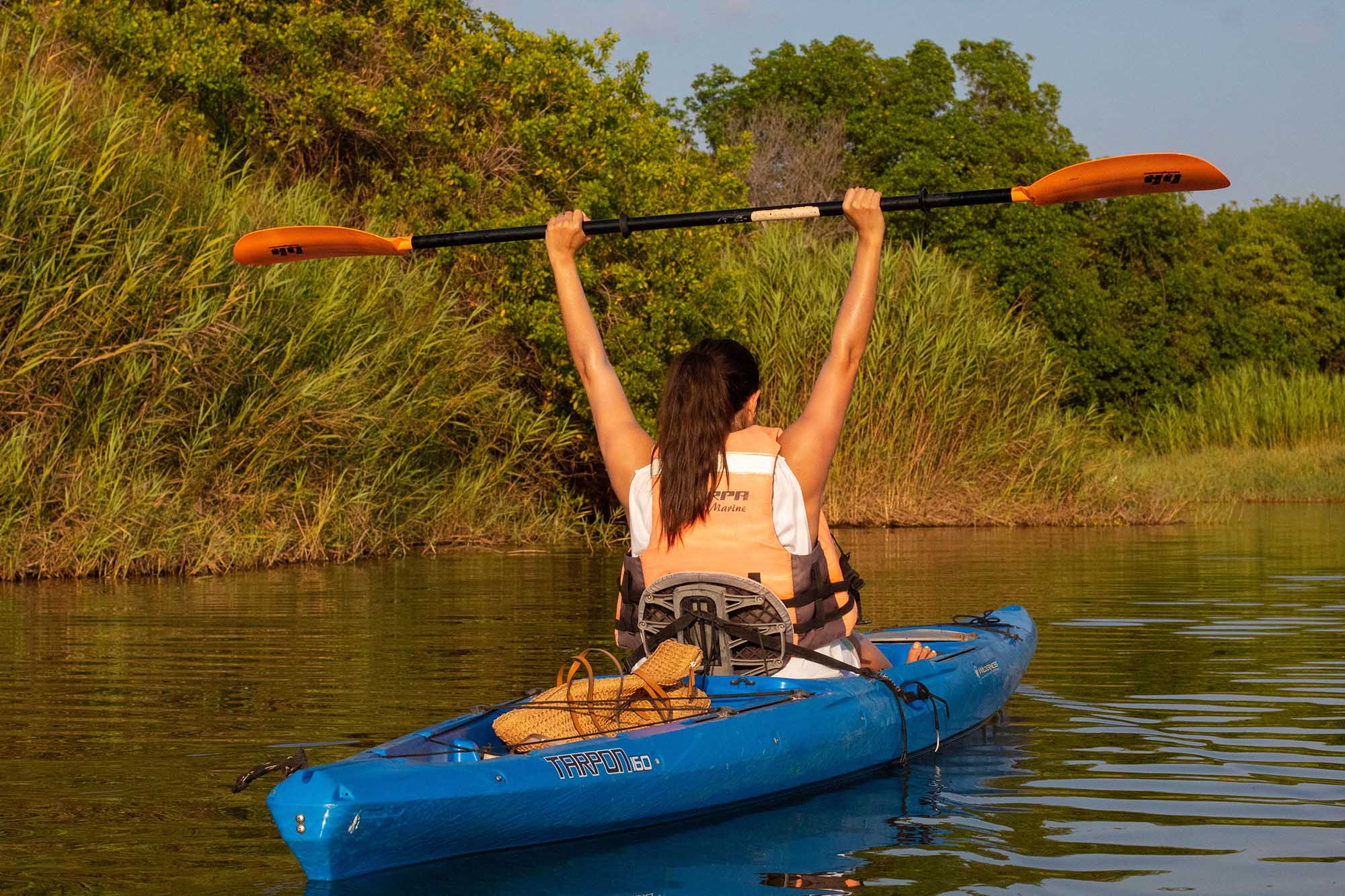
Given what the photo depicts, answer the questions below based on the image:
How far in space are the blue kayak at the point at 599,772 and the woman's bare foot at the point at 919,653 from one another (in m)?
0.33

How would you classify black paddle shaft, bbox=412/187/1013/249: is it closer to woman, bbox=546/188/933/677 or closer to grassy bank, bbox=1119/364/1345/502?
woman, bbox=546/188/933/677

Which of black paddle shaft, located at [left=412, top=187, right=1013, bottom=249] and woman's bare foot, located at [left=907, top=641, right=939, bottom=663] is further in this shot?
woman's bare foot, located at [left=907, top=641, right=939, bottom=663]

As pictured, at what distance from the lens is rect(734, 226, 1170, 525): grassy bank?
17172mm

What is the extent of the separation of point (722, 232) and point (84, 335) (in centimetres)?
Result: 676

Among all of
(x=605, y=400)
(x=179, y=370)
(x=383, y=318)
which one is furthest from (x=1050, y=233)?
(x=605, y=400)

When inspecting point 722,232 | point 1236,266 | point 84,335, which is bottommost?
point 84,335

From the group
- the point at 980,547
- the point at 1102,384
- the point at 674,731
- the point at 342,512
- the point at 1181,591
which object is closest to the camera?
the point at 674,731

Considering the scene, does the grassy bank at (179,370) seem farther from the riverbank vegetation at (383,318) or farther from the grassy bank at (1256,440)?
the grassy bank at (1256,440)

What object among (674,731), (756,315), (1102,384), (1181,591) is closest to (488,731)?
(674,731)

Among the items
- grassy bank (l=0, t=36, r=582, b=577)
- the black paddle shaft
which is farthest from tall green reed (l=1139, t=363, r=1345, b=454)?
the black paddle shaft

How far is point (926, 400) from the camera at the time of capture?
17250 millimetres

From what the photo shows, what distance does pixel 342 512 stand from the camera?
13359 millimetres

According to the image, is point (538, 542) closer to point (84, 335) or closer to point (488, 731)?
point (84, 335)

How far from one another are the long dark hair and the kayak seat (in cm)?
22
